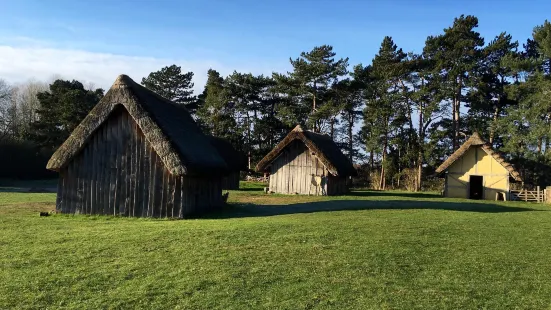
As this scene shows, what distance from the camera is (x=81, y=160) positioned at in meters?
18.3

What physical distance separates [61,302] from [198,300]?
72.2 inches

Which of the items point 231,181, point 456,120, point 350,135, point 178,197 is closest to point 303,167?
point 231,181

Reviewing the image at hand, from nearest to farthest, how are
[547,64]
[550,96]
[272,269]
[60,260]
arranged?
[272,269]
[60,260]
[550,96]
[547,64]

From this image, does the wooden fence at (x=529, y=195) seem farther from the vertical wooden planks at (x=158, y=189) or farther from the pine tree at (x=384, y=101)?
the vertical wooden planks at (x=158, y=189)

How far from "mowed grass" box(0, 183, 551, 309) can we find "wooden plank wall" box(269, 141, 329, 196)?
18.2 meters

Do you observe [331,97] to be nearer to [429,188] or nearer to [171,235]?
[429,188]

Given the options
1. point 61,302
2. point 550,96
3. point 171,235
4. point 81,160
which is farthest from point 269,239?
point 550,96

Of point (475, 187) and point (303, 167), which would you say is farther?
point (475, 187)

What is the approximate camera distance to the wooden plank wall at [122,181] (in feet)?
56.7

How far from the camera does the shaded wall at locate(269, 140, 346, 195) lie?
32.2 meters

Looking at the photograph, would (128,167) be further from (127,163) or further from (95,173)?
(95,173)

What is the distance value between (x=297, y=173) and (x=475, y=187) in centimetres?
1506

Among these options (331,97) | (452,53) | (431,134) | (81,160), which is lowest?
(81,160)

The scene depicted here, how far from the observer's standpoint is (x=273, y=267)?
27.2ft
